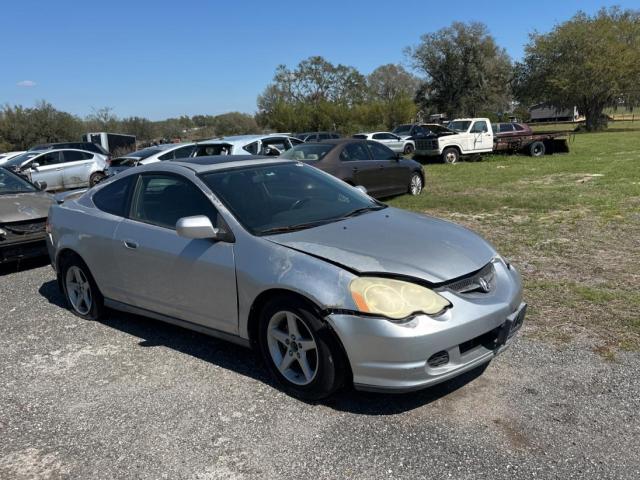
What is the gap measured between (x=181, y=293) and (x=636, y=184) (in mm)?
11929

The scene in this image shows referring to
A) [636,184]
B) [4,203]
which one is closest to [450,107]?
[636,184]

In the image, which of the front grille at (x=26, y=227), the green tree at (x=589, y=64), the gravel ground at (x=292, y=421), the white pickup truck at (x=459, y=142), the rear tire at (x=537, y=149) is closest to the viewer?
the gravel ground at (x=292, y=421)

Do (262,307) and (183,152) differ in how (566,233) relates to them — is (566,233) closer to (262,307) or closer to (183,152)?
(262,307)

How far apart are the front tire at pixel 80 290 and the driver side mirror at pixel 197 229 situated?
5.47 feet

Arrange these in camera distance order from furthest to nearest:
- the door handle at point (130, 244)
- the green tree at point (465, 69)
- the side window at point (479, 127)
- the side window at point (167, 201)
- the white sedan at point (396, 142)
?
1. the green tree at point (465, 69)
2. the white sedan at point (396, 142)
3. the side window at point (479, 127)
4. the door handle at point (130, 244)
5. the side window at point (167, 201)

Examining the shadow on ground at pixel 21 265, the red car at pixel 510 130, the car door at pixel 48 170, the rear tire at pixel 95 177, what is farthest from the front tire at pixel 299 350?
the red car at pixel 510 130

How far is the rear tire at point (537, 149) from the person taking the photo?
2370cm

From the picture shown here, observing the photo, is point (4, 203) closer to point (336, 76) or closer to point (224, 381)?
point (224, 381)

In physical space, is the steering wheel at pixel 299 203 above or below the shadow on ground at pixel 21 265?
above

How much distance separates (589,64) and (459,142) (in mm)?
29731

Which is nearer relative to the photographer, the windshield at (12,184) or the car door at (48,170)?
the windshield at (12,184)

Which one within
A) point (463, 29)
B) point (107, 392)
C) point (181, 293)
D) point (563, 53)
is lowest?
point (107, 392)

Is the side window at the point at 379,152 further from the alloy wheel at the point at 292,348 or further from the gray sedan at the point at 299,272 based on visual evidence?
the alloy wheel at the point at 292,348

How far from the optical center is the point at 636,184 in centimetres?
1266
